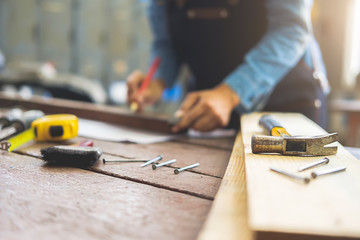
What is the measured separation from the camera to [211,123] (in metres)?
1.07

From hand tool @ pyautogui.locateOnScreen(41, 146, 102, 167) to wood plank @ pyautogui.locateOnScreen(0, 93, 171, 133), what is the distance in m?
0.52

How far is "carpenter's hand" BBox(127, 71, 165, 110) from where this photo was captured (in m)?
1.44

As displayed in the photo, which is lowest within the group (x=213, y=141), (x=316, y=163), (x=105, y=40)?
(x=213, y=141)

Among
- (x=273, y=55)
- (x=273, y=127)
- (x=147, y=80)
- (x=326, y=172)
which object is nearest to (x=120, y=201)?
(x=326, y=172)

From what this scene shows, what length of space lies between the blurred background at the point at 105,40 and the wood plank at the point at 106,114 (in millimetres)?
1948

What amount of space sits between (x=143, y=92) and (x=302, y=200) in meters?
1.12

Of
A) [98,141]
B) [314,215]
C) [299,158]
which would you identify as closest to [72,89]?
[98,141]

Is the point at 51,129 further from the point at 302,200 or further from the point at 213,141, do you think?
the point at 302,200

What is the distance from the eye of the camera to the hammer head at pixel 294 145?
61cm

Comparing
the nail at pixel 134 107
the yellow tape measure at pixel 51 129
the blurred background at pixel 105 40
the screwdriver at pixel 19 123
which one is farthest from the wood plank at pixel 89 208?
the blurred background at pixel 105 40

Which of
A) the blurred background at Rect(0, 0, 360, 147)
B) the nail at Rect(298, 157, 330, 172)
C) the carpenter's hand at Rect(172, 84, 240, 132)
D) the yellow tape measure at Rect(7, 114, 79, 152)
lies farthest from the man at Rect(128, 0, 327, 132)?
the blurred background at Rect(0, 0, 360, 147)

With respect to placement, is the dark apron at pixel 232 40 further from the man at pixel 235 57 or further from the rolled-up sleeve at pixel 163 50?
the rolled-up sleeve at pixel 163 50

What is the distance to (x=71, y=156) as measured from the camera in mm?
640

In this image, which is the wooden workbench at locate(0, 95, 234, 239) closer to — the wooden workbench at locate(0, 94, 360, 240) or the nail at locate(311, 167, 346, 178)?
the wooden workbench at locate(0, 94, 360, 240)
